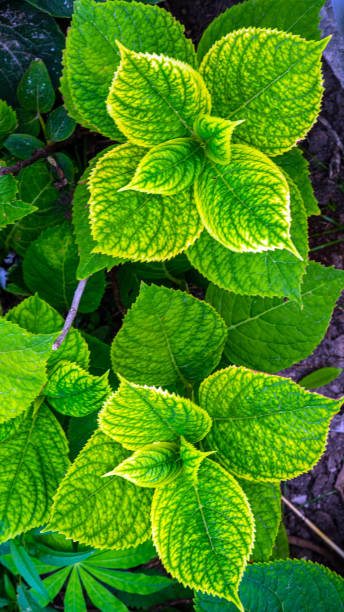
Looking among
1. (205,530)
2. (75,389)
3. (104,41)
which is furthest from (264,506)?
(104,41)

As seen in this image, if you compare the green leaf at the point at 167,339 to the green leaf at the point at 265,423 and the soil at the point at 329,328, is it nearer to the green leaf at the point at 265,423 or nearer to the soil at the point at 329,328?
the green leaf at the point at 265,423

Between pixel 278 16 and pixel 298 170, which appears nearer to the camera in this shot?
pixel 278 16

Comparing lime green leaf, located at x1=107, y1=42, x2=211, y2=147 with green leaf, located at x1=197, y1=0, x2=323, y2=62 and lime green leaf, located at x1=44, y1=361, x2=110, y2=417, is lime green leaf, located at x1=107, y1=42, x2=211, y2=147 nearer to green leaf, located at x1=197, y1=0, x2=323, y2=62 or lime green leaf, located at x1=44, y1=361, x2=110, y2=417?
green leaf, located at x1=197, y1=0, x2=323, y2=62

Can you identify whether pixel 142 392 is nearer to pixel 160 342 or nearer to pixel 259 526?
pixel 160 342

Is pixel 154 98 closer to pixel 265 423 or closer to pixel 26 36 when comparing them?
pixel 265 423

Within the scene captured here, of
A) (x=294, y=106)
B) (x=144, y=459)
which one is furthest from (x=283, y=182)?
(x=144, y=459)
